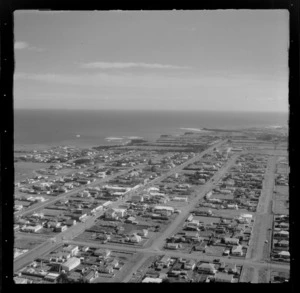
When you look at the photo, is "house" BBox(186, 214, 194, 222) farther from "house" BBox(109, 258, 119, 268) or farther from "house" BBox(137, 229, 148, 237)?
"house" BBox(109, 258, 119, 268)

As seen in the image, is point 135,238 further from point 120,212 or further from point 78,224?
point 78,224

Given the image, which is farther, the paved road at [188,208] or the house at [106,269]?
the paved road at [188,208]

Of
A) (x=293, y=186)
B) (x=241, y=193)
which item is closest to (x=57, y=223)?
(x=241, y=193)

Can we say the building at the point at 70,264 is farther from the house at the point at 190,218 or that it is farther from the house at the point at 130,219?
the house at the point at 190,218

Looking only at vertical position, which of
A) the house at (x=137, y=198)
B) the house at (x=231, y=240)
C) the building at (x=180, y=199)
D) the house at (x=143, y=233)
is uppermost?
the house at (x=137, y=198)

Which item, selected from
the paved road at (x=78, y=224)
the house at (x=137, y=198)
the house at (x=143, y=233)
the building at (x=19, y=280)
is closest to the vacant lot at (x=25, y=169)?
the paved road at (x=78, y=224)

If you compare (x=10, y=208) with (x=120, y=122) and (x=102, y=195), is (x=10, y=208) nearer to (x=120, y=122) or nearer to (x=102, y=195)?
(x=102, y=195)
